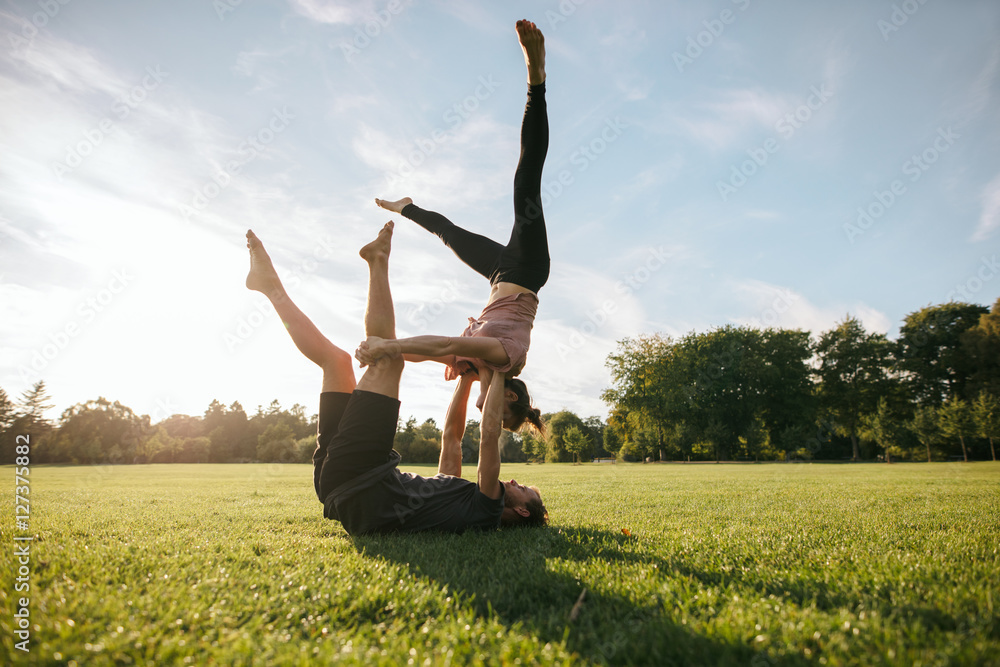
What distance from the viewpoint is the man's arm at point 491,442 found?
3338 mm

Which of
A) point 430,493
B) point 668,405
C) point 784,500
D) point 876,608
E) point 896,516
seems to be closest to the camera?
point 876,608

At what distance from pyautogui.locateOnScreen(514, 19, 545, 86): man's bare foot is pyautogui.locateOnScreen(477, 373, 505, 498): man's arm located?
2530 mm

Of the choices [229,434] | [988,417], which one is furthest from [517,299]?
[229,434]

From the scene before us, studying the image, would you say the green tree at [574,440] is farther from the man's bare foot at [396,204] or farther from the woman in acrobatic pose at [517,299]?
the woman in acrobatic pose at [517,299]

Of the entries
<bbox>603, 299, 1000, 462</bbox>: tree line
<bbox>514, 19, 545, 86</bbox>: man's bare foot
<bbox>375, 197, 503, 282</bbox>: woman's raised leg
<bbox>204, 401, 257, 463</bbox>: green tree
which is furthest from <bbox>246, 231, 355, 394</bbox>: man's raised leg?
<bbox>204, 401, 257, 463</bbox>: green tree

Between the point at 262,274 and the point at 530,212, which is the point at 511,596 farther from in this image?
the point at 262,274

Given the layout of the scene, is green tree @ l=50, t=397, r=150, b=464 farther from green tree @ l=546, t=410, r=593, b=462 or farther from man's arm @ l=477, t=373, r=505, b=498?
man's arm @ l=477, t=373, r=505, b=498

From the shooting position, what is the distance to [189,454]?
4669 centimetres

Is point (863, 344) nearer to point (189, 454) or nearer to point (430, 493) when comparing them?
point (430, 493)

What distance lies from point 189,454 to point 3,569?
2128 inches

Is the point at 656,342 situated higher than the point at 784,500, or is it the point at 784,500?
→ the point at 656,342

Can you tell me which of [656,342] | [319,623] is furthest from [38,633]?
[656,342]

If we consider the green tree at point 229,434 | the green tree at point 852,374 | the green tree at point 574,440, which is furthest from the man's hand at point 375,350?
the green tree at point 229,434

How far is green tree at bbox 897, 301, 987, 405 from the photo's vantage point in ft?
130
